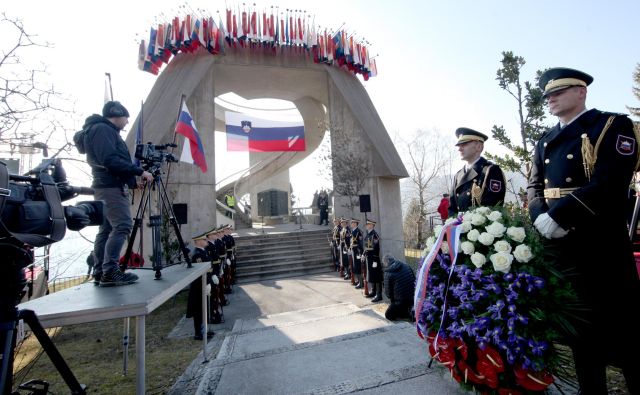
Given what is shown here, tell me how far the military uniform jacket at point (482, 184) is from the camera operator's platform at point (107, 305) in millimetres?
3422

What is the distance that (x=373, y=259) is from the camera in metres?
8.98

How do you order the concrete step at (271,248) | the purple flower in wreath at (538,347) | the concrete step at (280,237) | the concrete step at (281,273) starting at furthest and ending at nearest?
the concrete step at (280,237), the concrete step at (271,248), the concrete step at (281,273), the purple flower in wreath at (538,347)

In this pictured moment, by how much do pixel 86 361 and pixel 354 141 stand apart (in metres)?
13.3

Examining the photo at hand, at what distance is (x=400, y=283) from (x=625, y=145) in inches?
170

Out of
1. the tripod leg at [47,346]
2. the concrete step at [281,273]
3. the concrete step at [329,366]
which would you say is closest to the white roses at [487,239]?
the concrete step at [329,366]

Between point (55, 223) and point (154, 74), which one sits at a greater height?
point (154, 74)

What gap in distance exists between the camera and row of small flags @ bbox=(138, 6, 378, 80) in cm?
1380

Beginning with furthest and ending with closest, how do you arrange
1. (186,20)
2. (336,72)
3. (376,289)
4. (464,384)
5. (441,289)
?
(336,72), (186,20), (376,289), (441,289), (464,384)

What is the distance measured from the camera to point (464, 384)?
2.25m

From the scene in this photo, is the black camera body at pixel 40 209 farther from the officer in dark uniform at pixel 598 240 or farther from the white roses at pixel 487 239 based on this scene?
the officer in dark uniform at pixel 598 240

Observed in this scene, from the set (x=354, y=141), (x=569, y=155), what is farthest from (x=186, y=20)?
(x=569, y=155)

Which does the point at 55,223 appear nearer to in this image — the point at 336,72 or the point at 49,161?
the point at 49,161

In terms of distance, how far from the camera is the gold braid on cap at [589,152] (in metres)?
2.15

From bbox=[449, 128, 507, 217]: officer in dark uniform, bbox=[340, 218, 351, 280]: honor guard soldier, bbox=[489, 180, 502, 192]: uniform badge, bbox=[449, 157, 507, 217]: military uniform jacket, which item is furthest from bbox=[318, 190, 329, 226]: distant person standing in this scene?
bbox=[489, 180, 502, 192]: uniform badge
